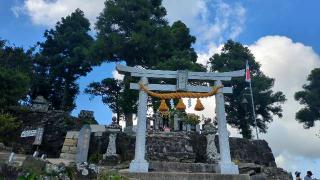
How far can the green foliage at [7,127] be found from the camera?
65.3 feet

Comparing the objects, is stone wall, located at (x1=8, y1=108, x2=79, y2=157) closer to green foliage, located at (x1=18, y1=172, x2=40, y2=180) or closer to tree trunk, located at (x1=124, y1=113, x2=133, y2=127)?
tree trunk, located at (x1=124, y1=113, x2=133, y2=127)

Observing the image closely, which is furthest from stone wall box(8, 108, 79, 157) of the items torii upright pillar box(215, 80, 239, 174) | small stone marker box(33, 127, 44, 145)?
torii upright pillar box(215, 80, 239, 174)

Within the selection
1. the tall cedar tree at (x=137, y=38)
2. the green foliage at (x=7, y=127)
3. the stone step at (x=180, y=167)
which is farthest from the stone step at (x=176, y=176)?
the tall cedar tree at (x=137, y=38)

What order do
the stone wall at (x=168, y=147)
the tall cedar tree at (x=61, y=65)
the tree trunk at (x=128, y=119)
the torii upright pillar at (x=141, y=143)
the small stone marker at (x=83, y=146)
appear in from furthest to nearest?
the tall cedar tree at (x=61, y=65)
the tree trunk at (x=128, y=119)
the stone wall at (x=168, y=147)
the small stone marker at (x=83, y=146)
the torii upright pillar at (x=141, y=143)

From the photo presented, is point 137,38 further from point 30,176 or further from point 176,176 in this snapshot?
point 30,176

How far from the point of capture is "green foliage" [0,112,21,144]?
19.9 meters

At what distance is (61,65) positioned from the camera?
3206 cm

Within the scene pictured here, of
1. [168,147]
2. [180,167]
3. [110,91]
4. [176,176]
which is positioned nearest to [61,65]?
[110,91]

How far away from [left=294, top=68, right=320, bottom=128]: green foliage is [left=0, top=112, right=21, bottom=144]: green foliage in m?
25.0

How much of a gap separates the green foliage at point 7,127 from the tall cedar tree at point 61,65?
1025 cm

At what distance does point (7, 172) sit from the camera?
662cm

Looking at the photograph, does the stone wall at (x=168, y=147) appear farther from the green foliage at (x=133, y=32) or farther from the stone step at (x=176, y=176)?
the green foliage at (x=133, y=32)

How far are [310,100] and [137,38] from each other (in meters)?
17.2

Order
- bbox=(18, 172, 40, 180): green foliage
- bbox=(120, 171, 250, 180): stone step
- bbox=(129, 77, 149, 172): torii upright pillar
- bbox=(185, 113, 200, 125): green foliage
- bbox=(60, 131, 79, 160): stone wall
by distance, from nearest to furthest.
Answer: bbox=(18, 172, 40, 180): green foliage, bbox=(120, 171, 250, 180): stone step, bbox=(129, 77, 149, 172): torii upright pillar, bbox=(60, 131, 79, 160): stone wall, bbox=(185, 113, 200, 125): green foliage
